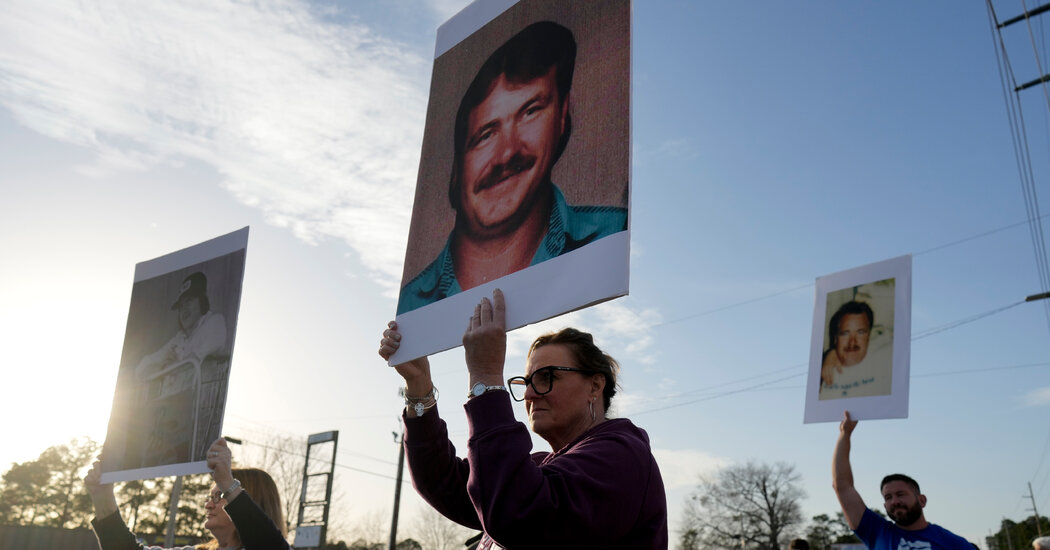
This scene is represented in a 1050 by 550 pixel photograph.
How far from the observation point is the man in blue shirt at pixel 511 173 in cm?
219

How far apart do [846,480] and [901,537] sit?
1.43 ft

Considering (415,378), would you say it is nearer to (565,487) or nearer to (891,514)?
(565,487)

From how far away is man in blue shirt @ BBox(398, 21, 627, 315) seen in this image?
219 centimetres

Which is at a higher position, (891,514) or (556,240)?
(556,240)

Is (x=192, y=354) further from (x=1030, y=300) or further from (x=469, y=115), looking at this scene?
(x=1030, y=300)

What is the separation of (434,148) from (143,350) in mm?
2766

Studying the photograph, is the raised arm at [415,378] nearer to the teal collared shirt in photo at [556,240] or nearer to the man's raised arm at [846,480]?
the teal collared shirt in photo at [556,240]

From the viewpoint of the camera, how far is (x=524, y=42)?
261 centimetres

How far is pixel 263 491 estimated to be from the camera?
3.89 meters

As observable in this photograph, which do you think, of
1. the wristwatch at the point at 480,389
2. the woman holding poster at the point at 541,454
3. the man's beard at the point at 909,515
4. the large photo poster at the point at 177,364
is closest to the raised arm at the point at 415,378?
the woman holding poster at the point at 541,454

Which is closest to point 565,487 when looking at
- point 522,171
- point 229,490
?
point 522,171

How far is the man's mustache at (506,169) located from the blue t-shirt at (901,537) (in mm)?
3470

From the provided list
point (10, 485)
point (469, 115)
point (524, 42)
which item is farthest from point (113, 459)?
point (10, 485)

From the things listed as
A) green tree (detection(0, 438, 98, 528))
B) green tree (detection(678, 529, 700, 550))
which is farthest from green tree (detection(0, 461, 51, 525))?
green tree (detection(678, 529, 700, 550))
